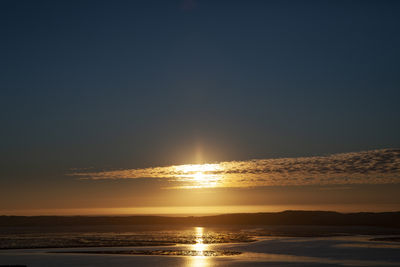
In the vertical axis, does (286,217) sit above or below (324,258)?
above

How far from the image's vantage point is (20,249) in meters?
47.3

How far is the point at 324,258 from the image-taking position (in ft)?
130

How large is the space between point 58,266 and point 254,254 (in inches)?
685

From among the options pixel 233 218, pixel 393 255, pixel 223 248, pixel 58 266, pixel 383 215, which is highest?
pixel 233 218

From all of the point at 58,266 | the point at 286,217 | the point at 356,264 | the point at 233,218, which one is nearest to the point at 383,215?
the point at 286,217

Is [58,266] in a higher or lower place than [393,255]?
lower

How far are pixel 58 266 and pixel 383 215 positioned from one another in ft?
334

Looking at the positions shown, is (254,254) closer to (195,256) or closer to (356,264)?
(195,256)

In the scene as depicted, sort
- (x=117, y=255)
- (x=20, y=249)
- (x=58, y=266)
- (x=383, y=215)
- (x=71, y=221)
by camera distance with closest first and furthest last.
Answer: (x=58, y=266) → (x=117, y=255) → (x=20, y=249) → (x=383, y=215) → (x=71, y=221)

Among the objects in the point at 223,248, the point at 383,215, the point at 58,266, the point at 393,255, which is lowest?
the point at 58,266

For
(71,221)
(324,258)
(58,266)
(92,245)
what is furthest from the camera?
(71,221)

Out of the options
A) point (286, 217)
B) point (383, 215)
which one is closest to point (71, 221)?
point (286, 217)

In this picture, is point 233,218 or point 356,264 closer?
point 356,264

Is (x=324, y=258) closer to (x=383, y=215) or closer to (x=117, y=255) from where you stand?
(x=117, y=255)
